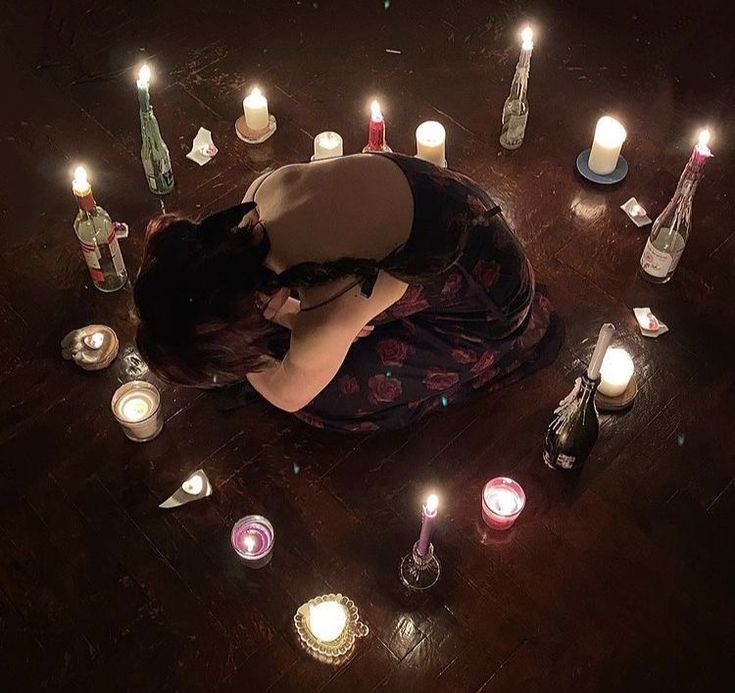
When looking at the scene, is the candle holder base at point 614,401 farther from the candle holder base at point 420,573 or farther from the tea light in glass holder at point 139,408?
the tea light in glass holder at point 139,408

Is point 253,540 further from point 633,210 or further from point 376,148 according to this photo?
point 633,210

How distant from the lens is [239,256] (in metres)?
1.28

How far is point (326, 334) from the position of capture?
135cm

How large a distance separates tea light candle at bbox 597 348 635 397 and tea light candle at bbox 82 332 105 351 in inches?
38.7

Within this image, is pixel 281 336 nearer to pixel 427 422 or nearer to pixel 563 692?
pixel 427 422

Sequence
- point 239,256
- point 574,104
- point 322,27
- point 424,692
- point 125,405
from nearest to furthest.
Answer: point 239,256, point 424,692, point 125,405, point 574,104, point 322,27

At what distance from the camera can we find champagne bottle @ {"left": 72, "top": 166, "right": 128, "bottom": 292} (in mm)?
1726

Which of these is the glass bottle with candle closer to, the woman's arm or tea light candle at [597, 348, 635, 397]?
tea light candle at [597, 348, 635, 397]

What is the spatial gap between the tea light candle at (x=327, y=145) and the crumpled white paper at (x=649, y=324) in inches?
30.1

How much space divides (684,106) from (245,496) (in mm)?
1495

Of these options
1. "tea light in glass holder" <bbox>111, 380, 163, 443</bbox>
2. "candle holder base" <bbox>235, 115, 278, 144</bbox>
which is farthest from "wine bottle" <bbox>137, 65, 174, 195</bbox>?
"tea light in glass holder" <bbox>111, 380, 163, 443</bbox>

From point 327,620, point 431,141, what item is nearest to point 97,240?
point 431,141

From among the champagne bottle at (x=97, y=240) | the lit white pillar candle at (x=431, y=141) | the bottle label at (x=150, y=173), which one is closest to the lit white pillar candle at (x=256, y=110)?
the bottle label at (x=150, y=173)

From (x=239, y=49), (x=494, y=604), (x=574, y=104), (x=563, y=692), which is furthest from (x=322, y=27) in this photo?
(x=563, y=692)
